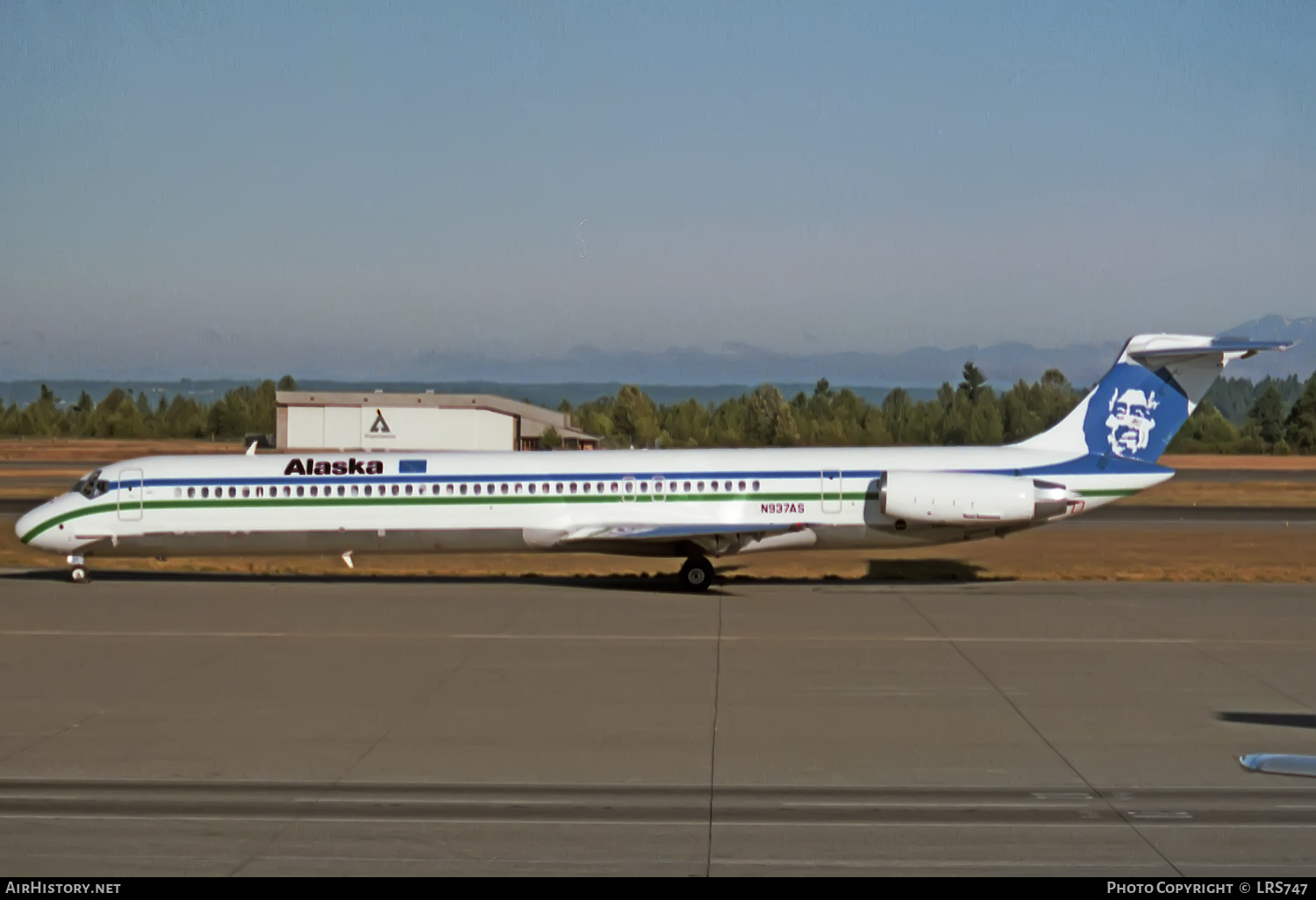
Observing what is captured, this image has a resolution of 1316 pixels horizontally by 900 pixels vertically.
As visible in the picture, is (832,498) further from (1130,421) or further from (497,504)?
(497,504)

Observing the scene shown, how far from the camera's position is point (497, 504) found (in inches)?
1027

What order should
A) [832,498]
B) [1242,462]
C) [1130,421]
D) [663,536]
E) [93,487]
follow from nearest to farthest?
[663,536] < [832,498] < [93,487] < [1130,421] < [1242,462]

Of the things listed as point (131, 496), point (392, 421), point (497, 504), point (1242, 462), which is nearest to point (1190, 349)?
point (497, 504)

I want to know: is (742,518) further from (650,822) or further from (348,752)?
(650,822)

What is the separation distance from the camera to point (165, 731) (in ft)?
44.1

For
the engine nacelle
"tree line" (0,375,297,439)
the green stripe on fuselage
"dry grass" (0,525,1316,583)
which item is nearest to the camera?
the engine nacelle

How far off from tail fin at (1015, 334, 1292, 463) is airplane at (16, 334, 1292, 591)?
27 cm

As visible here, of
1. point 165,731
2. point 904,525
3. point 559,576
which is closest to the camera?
point 165,731

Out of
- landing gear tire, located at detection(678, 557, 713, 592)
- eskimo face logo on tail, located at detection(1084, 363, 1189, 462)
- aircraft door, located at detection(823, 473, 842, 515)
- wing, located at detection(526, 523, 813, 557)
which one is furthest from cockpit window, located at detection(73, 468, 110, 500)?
eskimo face logo on tail, located at detection(1084, 363, 1189, 462)

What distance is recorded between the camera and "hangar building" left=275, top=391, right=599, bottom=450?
69625mm

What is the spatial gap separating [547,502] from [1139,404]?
477 inches

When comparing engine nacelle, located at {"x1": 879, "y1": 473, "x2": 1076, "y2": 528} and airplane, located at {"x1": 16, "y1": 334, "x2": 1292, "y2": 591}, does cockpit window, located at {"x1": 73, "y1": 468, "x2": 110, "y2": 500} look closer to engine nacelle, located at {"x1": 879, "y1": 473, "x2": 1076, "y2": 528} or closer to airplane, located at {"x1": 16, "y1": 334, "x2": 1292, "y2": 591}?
airplane, located at {"x1": 16, "y1": 334, "x2": 1292, "y2": 591}

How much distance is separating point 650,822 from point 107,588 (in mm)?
19034
